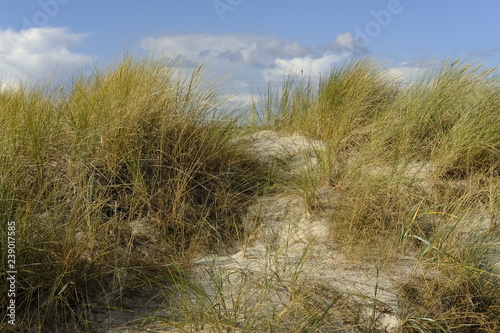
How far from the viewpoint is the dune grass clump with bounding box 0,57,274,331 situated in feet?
8.29

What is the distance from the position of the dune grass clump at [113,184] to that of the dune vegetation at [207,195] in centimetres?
1

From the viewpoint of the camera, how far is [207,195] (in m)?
3.72

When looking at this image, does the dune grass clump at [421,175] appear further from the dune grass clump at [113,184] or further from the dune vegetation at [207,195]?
the dune grass clump at [113,184]

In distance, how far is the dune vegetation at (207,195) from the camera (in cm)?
246

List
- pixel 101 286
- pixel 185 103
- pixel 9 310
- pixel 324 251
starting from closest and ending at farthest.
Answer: pixel 9 310 < pixel 101 286 < pixel 324 251 < pixel 185 103

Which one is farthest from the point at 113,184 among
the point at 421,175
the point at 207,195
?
the point at 421,175

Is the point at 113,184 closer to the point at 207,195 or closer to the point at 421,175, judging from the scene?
the point at 207,195

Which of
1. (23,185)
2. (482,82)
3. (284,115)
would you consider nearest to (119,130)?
(23,185)

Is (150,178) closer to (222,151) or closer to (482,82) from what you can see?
(222,151)

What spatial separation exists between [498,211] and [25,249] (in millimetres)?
2997

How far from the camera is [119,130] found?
3.53 metres

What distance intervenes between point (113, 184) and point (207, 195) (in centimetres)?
70

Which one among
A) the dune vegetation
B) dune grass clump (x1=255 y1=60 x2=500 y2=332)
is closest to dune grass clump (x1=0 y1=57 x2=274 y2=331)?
the dune vegetation

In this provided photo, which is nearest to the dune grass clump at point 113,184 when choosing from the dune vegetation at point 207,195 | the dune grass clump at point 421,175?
the dune vegetation at point 207,195
